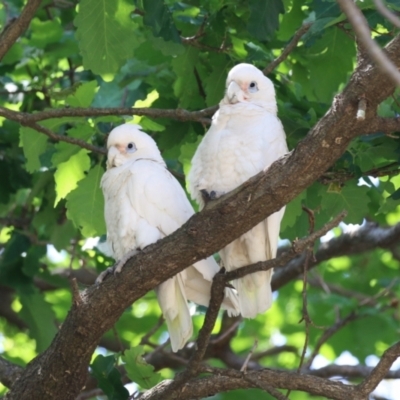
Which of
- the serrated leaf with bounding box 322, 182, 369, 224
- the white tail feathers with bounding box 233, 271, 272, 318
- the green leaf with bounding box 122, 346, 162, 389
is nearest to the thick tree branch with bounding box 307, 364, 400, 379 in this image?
the white tail feathers with bounding box 233, 271, 272, 318

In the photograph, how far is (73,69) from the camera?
21.5 ft

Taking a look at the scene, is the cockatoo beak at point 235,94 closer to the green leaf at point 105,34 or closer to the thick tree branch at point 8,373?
the green leaf at point 105,34

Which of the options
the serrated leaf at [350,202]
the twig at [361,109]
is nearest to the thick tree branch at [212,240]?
→ the twig at [361,109]

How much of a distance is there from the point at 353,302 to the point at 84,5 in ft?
12.7

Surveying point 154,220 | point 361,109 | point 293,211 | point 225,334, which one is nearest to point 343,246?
point 225,334

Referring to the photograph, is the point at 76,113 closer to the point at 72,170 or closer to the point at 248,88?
the point at 72,170

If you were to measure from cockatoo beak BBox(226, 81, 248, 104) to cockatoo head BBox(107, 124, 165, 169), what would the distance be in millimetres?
627

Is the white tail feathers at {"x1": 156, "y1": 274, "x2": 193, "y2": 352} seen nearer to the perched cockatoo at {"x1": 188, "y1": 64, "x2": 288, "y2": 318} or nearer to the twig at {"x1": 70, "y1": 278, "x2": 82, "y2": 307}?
the perched cockatoo at {"x1": 188, "y1": 64, "x2": 288, "y2": 318}

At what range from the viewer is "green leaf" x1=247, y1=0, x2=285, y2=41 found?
14.7 feet

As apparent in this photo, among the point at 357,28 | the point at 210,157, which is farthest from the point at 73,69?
the point at 357,28

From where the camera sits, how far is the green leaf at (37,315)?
625cm

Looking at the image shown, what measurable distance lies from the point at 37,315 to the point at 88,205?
1.77 metres

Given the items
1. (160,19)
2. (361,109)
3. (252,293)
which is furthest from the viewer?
(252,293)

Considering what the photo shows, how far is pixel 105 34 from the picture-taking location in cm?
442
